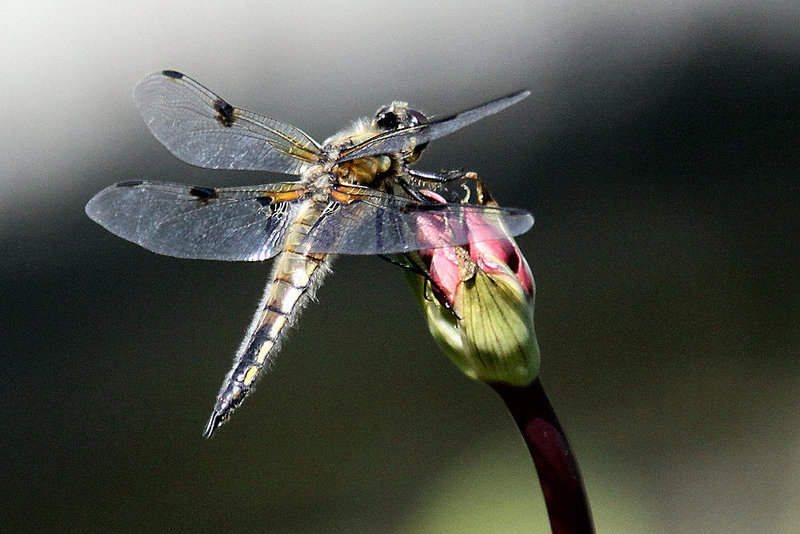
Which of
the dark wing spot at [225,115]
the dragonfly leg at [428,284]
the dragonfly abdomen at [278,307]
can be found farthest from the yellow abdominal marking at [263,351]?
the dark wing spot at [225,115]

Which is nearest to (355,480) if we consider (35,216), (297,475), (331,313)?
(297,475)

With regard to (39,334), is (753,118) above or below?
above

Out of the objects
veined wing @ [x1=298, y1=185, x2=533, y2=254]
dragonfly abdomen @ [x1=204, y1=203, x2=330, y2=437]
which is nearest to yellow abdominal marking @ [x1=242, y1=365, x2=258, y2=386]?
dragonfly abdomen @ [x1=204, y1=203, x2=330, y2=437]

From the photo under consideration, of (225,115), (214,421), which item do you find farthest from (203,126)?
(214,421)

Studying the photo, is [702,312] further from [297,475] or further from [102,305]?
[102,305]

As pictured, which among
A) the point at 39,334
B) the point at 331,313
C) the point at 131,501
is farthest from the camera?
the point at 331,313

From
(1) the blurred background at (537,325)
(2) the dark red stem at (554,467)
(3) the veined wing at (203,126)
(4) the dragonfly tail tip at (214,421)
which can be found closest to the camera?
(2) the dark red stem at (554,467)

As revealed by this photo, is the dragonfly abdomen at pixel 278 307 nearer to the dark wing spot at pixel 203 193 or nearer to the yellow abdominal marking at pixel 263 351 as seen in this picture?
the yellow abdominal marking at pixel 263 351
